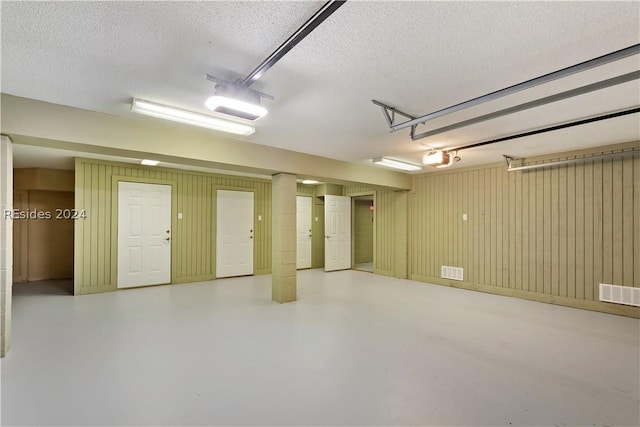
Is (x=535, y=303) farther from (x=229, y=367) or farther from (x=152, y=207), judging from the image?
(x=152, y=207)

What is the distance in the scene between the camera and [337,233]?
7172mm

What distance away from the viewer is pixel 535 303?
14.4 feet

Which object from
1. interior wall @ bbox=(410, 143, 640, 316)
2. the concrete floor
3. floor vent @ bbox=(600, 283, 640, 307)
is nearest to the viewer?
the concrete floor

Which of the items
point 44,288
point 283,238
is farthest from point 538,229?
point 44,288

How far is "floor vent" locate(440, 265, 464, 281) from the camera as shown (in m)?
5.43

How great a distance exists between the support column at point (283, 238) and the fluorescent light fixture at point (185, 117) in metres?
1.29

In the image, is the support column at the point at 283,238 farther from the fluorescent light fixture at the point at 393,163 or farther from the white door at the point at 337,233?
the white door at the point at 337,233

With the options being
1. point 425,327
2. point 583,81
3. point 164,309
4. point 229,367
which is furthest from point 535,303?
point 164,309

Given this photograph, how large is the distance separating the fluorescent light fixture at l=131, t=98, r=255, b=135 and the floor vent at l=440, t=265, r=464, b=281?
4.48m

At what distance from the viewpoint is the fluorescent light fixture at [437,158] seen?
396 centimetres

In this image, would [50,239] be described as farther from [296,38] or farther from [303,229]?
[296,38]

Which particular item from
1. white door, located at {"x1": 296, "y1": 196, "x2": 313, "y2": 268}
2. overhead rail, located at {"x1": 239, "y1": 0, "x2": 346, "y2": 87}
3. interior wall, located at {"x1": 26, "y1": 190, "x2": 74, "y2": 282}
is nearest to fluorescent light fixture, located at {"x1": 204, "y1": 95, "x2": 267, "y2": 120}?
overhead rail, located at {"x1": 239, "y1": 0, "x2": 346, "y2": 87}

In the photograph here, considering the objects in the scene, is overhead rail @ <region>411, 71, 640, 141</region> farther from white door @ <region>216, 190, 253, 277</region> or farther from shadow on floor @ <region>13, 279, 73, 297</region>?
shadow on floor @ <region>13, 279, 73, 297</region>

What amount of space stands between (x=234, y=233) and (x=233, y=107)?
4526 mm
